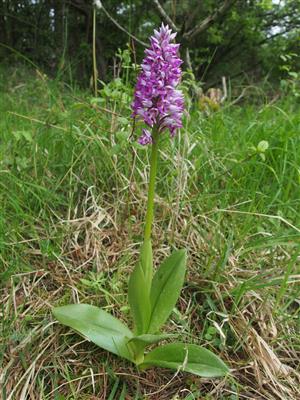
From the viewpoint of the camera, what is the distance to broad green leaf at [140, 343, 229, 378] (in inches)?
57.4

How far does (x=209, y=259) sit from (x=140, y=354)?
1.61 ft

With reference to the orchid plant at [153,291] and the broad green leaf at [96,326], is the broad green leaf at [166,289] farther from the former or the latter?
the broad green leaf at [96,326]

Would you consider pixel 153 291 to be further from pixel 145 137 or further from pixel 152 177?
pixel 145 137

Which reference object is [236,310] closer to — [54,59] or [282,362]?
[282,362]

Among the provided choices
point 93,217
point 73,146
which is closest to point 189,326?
point 93,217

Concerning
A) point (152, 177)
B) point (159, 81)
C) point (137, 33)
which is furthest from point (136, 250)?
point (137, 33)

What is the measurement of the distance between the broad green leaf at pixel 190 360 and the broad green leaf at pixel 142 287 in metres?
0.11

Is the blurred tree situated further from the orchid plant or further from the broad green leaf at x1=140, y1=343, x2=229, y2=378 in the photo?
the broad green leaf at x1=140, y1=343, x2=229, y2=378

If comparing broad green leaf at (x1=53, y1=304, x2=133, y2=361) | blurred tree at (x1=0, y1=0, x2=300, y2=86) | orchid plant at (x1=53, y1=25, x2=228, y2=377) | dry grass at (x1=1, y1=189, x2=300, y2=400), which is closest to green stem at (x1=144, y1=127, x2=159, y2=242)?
orchid plant at (x1=53, y1=25, x2=228, y2=377)

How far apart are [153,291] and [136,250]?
0.45m

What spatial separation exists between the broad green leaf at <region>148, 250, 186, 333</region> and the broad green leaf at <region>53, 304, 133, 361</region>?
0.11 metres

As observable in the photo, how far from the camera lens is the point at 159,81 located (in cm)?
137

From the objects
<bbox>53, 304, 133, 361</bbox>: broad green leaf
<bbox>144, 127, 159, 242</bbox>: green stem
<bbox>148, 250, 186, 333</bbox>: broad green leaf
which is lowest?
<bbox>53, 304, 133, 361</bbox>: broad green leaf

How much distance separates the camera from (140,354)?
1623mm
